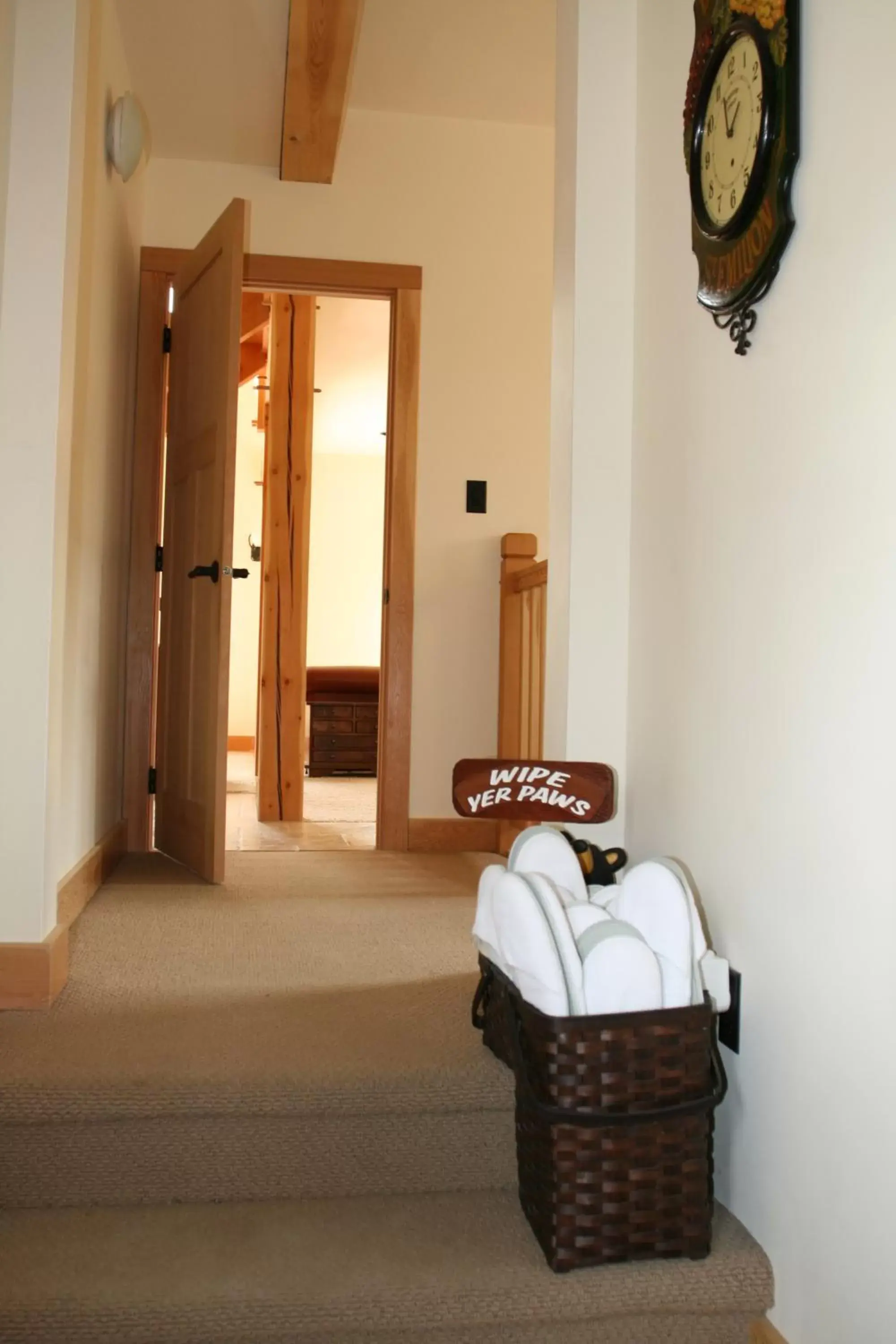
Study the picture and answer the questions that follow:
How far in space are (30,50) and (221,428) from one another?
1.21 meters

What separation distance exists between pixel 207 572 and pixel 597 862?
1.74 m

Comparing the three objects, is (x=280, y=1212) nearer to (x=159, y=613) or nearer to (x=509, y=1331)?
(x=509, y=1331)

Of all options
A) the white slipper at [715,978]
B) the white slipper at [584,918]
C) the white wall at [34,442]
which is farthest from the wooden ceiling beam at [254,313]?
the white slipper at [715,978]

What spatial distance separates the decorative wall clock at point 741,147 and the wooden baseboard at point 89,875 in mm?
1587

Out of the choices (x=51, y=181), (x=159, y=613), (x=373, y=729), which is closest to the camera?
(x=51, y=181)

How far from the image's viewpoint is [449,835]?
3.85 meters

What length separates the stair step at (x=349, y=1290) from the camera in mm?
1349

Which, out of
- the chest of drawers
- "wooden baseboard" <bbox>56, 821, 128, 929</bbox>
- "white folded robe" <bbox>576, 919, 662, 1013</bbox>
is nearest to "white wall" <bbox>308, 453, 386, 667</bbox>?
the chest of drawers

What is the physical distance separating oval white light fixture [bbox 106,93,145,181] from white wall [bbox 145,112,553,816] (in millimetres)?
753

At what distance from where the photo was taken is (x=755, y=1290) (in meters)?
1.41

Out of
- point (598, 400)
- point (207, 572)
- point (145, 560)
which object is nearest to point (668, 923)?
point (598, 400)

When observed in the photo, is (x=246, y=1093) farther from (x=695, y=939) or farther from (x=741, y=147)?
(x=741, y=147)

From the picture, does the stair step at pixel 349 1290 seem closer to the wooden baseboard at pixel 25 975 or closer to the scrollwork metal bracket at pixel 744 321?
the wooden baseboard at pixel 25 975

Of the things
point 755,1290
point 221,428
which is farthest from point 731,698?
point 221,428
